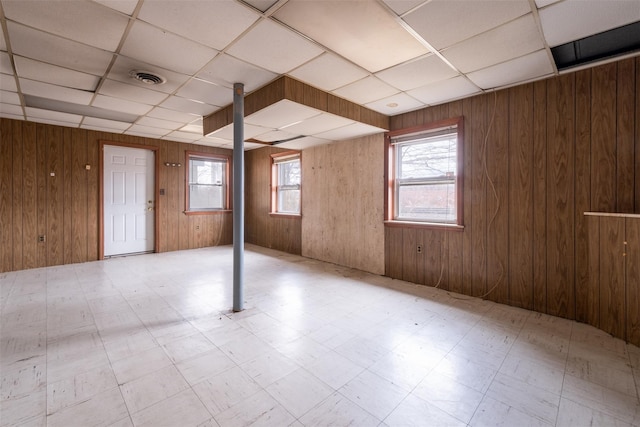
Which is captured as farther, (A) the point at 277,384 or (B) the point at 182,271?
(B) the point at 182,271

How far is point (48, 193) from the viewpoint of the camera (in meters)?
5.14

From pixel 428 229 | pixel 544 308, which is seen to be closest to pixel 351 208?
pixel 428 229

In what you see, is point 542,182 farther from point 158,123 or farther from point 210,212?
point 210,212

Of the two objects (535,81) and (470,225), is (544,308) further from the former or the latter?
(535,81)

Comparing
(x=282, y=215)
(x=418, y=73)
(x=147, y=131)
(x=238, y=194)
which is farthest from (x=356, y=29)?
(x=147, y=131)

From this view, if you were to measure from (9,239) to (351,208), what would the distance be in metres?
5.84

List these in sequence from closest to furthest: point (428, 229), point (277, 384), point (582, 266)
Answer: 1. point (277, 384)
2. point (582, 266)
3. point (428, 229)

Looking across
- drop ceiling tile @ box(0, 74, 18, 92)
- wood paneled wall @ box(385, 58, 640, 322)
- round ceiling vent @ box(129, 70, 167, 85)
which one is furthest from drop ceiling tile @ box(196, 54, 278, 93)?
wood paneled wall @ box(385, 58, 640, 322)

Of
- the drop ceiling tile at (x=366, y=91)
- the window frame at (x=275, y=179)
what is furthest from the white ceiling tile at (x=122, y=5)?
the window frame at (x=275, y=179)

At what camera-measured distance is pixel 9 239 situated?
15.7 ft

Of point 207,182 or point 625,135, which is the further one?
point 207,182

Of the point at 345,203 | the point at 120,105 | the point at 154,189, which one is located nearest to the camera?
the point at 120,105

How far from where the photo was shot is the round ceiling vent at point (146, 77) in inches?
118

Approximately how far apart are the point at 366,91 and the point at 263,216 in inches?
182
